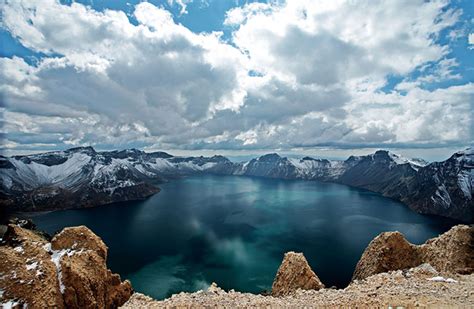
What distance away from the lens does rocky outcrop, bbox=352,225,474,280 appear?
104ft

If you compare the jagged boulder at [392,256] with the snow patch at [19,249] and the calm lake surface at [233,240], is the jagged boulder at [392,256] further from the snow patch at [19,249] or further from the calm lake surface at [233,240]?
the snow patch at [19,249]

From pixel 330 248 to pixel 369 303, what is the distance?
8313 centimetres

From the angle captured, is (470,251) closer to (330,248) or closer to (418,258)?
(418,258)

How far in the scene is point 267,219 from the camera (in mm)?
149875

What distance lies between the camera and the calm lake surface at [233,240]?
70.2 meters

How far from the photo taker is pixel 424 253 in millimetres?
38500

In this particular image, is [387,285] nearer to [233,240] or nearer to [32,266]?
[32,266]

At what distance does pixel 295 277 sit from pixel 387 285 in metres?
14.3

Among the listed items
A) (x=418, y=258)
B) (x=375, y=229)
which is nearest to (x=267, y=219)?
(x=375, y=229)

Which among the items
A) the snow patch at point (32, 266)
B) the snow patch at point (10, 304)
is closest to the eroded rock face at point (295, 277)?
the snow patch at point (10, 304)

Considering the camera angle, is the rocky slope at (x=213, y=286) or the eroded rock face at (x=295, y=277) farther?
the eroded rock face at (x=295, y=277)

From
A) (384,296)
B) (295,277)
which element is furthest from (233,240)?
(384,296)

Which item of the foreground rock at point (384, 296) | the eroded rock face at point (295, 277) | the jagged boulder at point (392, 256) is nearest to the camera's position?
the foreground rock at point (384, 296)

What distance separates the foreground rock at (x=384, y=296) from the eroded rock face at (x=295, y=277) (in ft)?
21.9
